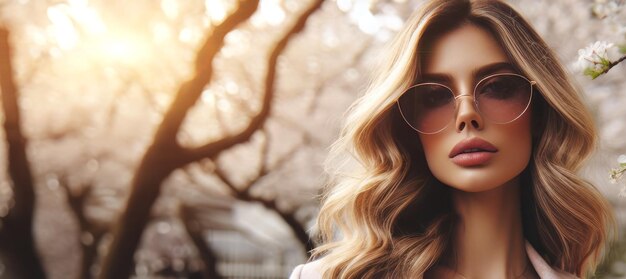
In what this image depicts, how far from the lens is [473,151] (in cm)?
144

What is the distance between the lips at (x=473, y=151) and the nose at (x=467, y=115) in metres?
0.03

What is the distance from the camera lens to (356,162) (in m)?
1.72

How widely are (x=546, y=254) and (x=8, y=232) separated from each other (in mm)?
4849

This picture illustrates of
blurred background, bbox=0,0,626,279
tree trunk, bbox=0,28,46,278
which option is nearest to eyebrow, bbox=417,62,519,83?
blurred background, bbox=0,0,626,279

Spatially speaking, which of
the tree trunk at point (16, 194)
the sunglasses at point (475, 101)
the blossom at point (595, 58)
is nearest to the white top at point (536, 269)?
the sunglasses at point (475, 101)

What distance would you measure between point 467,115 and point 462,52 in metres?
0.16

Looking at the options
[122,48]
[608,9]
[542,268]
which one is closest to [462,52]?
[542,268]

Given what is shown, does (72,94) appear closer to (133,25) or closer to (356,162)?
(133,25)

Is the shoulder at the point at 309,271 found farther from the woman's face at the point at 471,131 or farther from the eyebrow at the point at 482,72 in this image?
the eyebrow at the point at 482,72

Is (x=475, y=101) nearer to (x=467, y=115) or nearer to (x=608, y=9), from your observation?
(x=467, y=115)

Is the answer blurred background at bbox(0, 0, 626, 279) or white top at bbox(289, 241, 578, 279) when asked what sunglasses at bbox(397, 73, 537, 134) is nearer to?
white top at bbox(289, 241, 578, 279)

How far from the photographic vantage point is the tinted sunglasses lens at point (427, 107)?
4.84 feet

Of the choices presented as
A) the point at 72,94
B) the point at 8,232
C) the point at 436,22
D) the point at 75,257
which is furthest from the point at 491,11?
the point at 75,257

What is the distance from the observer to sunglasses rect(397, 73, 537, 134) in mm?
1450
